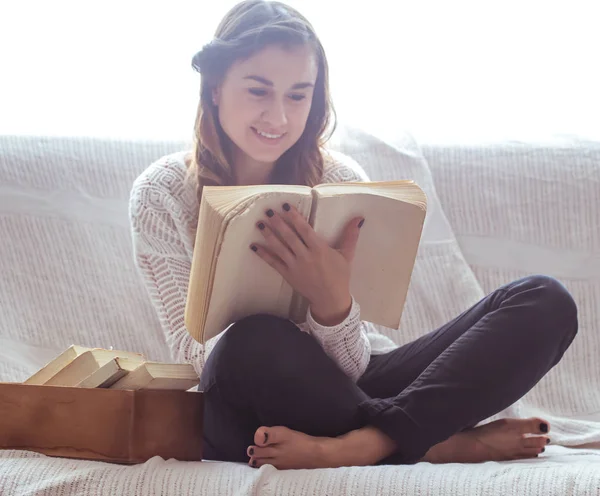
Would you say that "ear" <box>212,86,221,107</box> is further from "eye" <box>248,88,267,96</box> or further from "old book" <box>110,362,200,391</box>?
"old book" <box>110,362,200,391</box>

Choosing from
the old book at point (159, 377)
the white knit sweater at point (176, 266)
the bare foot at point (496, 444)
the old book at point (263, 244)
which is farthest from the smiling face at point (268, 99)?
the bare foot at point (496, 444)

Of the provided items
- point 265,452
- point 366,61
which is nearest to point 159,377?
point 265,452

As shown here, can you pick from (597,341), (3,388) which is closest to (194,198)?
(3,388)

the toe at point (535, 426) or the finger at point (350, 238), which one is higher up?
the finger at point (350, 238)

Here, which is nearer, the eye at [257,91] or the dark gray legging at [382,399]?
the dark gray legging at [382,399]

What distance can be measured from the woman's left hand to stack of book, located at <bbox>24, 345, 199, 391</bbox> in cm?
17

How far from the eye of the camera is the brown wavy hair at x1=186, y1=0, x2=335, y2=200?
3.99 ft

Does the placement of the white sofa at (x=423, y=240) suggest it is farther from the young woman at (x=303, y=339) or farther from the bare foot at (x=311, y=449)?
the bare foot at (x=311, y=449)

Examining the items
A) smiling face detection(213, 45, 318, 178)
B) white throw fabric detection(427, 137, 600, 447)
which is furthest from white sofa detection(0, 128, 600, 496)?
smiling face detection(213, 45, 318, 178)

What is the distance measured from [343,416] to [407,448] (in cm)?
9

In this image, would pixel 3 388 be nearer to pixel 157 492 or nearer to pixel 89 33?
pixel 157 492

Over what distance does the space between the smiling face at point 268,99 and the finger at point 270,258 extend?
0.29 m

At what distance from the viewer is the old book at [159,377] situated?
3.25 ft

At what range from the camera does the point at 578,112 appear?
1736 mm
